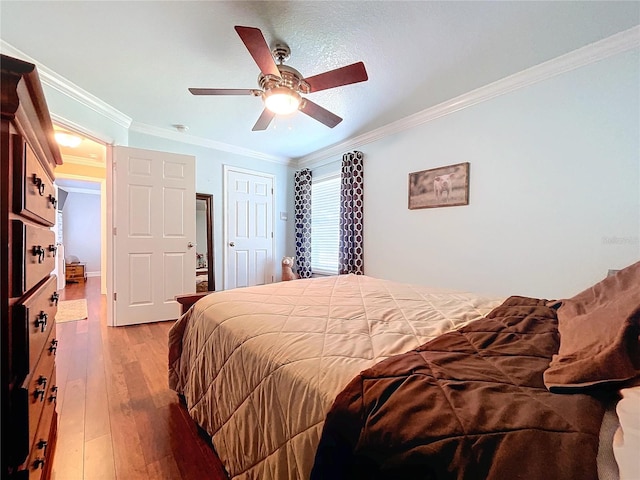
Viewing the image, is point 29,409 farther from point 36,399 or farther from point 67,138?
point 67,138

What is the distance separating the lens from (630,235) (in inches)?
76.0

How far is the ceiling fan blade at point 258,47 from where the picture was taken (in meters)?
1.50

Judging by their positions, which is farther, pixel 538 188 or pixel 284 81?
pixel 538 188

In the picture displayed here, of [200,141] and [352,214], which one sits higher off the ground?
[200,141]

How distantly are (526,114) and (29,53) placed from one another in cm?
414

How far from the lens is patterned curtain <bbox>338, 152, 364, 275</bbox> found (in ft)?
12.5

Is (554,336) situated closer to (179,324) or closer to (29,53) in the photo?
(179,324)

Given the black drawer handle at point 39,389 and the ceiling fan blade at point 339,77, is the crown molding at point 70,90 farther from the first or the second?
the black drawer handle at point 39,389

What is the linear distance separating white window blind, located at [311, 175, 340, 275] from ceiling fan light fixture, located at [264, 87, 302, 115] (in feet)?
7.25

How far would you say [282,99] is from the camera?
6.79 ft

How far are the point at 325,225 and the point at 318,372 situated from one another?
3.83m

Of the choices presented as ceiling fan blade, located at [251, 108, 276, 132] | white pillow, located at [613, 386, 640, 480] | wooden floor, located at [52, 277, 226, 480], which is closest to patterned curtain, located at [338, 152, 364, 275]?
ceiling fan blade, located at [251, 108, 276, 132]

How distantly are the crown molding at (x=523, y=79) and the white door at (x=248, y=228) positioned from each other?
1829mm

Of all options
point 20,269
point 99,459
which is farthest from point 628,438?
point 99,459
